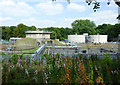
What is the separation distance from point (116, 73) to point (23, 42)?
14.6 meters

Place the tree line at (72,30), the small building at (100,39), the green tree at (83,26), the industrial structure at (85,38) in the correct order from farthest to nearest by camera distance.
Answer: the green tree at (83,26) < the tree line at (72,30) < the small building at (100,39) < the industrial structure at (85,38)

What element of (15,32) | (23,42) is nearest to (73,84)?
(23,42)

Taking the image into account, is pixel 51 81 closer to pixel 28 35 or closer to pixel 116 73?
pixel 116 73

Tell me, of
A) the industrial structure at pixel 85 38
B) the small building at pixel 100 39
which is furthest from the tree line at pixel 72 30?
the industrial structure at pixel 85 38

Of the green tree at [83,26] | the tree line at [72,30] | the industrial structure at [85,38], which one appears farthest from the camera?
the green tree at [83,26]

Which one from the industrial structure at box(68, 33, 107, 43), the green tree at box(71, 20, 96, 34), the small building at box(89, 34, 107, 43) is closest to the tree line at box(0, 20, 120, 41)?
the green tree at box(71, 20, 96, 34)

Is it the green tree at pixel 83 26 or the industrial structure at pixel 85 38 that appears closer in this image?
the industrial structure at pixel 85 38

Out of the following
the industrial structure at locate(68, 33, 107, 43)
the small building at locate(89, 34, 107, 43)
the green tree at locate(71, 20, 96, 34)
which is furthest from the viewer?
the green tree at locate(71, 20, 96, 34)

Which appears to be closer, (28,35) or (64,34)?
(28,35)

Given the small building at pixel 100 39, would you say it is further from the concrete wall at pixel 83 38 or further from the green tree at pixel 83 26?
the green tree at pixel 83 26

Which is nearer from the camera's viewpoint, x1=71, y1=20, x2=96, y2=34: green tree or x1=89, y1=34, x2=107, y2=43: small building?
x1=89, y1=34, x2=107, y2=43: small building

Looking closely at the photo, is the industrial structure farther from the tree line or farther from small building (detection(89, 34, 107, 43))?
the tree line

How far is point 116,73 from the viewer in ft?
9.96

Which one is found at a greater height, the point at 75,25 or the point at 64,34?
the point at 75,25
